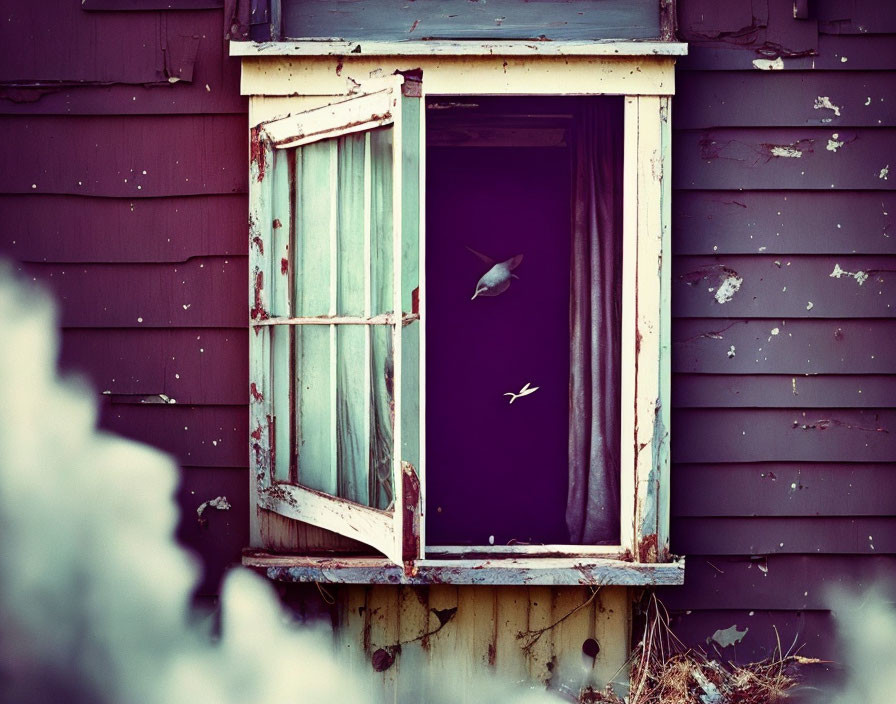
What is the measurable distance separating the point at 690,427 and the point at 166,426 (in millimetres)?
1526

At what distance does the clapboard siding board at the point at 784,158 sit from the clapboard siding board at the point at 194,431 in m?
1.46

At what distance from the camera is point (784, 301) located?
2.48 meters

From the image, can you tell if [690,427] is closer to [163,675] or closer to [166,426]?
[166,426]

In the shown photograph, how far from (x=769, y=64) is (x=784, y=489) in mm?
1225

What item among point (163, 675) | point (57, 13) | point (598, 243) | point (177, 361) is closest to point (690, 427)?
point (598, 243)

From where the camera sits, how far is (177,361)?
8.23 ft

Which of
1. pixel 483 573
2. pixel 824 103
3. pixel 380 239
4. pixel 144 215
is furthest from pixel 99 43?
pixel 824 103

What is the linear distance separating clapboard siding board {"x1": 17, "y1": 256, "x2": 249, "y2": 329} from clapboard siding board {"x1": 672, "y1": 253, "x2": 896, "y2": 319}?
1290mm

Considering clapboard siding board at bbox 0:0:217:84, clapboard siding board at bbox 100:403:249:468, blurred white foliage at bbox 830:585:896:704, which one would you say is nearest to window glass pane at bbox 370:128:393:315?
clapboard siding board at bbox 100:403:249:468

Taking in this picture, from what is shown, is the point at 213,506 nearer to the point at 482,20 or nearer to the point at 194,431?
the point at 194,431

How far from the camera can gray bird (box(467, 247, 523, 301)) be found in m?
3.54

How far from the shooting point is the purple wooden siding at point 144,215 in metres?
2.48

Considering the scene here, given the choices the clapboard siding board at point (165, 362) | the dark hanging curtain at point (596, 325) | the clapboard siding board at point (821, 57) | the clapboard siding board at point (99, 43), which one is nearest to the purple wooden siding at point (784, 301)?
the clapboard siding board at point (821, 57)

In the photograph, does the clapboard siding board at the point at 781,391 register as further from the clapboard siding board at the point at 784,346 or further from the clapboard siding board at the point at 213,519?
the clapboard siding board at the point at 213,519
